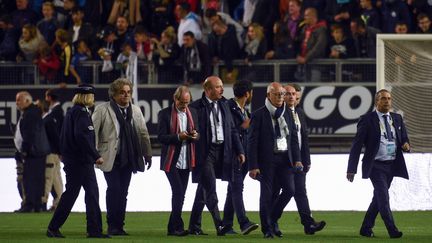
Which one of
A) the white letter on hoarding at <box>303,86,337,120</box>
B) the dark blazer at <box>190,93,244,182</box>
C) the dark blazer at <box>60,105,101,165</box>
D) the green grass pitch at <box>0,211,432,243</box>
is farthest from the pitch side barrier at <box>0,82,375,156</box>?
the dark blazer at <box>60,105,101,165</box>

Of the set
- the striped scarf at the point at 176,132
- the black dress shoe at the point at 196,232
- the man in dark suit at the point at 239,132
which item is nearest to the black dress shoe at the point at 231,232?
the man in dark suit at the point at 239,132

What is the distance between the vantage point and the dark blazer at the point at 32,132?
28625 mm

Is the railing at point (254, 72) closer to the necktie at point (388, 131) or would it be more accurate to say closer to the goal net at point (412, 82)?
the goal net at point (412, 82)

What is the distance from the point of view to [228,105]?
850 inches

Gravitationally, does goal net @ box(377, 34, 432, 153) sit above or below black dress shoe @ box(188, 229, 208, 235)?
above

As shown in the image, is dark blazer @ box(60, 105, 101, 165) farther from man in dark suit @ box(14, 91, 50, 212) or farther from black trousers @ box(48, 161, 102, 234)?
man in dark suit @ box(14, 91, 50, 212)

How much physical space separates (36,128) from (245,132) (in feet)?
24.8

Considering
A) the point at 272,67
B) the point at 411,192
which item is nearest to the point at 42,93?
the point at 272,67

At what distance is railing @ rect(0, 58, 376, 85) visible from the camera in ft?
102

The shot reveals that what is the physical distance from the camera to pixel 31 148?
94.2ft

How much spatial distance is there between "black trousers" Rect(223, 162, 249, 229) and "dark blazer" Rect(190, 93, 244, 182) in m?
0.19

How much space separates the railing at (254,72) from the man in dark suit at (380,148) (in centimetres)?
994

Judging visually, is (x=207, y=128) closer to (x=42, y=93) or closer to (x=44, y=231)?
(x=44, y=231)

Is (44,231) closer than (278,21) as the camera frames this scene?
Yes
